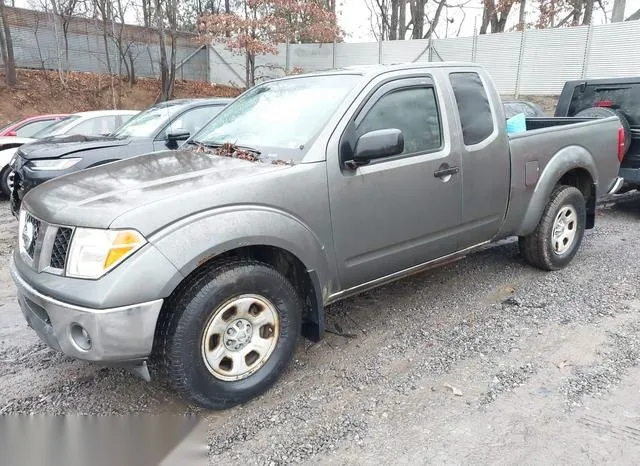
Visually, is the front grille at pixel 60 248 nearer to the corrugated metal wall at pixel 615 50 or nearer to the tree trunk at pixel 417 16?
the corrugated metal wall at pixel 615 50

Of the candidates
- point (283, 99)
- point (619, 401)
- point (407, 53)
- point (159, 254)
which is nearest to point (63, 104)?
point (407, 53)

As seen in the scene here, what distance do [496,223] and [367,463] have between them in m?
2.50

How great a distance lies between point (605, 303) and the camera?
423 centimetres

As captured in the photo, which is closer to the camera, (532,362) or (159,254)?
(159,254)

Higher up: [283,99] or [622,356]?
[283,99]

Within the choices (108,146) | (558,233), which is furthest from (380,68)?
(108,146)

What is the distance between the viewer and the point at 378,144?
3051 mm

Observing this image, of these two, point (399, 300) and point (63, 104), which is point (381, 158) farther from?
point (63, 104)

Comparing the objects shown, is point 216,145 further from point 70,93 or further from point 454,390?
point 70,93

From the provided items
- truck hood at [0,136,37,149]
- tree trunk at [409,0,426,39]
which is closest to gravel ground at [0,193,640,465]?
truck hood at [0,136,37,149]

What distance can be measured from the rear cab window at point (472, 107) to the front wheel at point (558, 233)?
3.92 ft

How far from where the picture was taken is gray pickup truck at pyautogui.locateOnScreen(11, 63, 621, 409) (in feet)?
8.05

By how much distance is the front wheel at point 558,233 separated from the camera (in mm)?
4715

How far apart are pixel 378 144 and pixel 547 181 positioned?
7.40 feet
